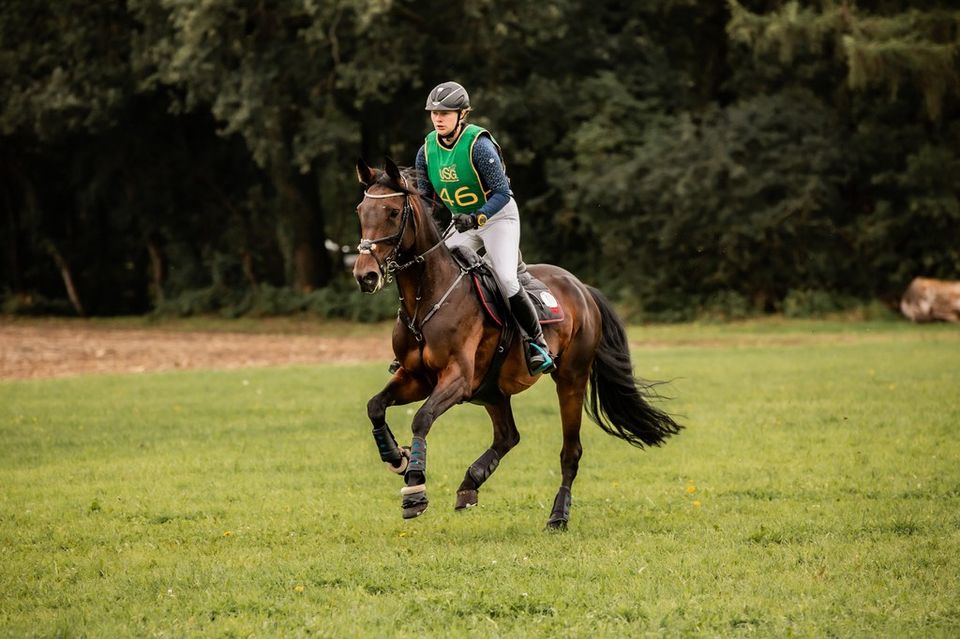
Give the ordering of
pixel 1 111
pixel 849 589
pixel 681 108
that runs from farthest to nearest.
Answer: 1. pixel 1 111
2. pixel 681 108
3. pixel 849 589

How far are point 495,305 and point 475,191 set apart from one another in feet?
3.00

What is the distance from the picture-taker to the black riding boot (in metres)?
9.47

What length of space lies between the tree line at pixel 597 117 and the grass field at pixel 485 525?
1429cm

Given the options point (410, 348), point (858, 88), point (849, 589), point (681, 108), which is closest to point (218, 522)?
point (410, 348)

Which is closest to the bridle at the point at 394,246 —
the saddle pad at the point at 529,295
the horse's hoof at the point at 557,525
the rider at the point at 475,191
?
the rider at the point at 475,191

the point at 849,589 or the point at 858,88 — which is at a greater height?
the point at 858,88

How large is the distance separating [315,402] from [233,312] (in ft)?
72.8

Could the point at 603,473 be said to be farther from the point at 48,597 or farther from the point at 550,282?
Answer: the point at 48,597

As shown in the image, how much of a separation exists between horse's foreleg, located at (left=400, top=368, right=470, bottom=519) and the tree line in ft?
73.5

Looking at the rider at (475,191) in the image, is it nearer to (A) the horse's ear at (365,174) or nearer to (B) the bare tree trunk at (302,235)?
(A) the horse's ear at (365,174)

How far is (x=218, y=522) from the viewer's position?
375 inches

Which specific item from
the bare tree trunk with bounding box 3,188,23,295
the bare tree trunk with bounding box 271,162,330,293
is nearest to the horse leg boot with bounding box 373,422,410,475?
the bare tree trunk with bounding box 271,162,330,293

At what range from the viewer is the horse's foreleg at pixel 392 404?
28.7ft

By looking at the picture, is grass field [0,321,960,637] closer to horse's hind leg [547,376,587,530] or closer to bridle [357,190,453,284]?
horse's hind leg [547,376,587,530]
